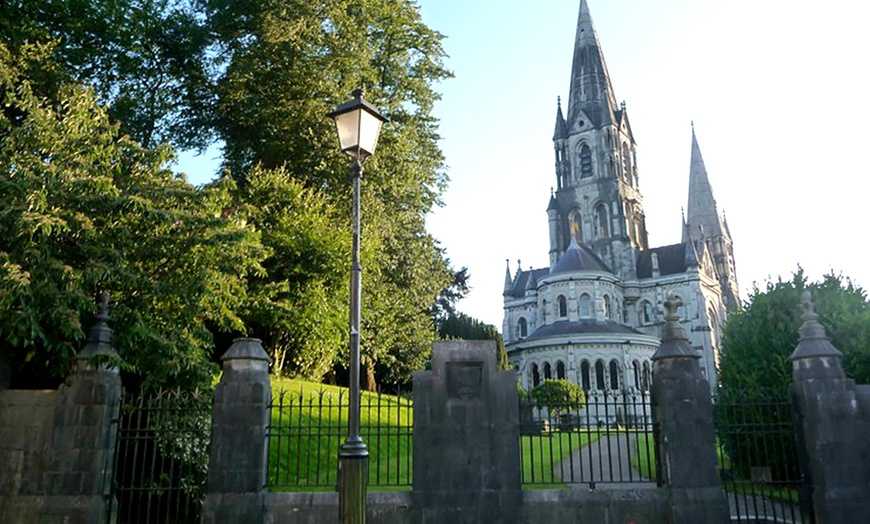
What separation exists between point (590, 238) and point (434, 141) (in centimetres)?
4548

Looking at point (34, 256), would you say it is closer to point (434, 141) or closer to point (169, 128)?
point (169, 128)

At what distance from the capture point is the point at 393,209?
1006 inches

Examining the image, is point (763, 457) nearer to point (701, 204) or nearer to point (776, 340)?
point (776, 340)

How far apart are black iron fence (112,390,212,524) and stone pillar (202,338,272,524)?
25.4 inches

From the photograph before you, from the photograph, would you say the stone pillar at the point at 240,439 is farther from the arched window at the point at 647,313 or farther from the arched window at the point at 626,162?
the arched window at the point at 626,162

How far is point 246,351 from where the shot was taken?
943 centimetres

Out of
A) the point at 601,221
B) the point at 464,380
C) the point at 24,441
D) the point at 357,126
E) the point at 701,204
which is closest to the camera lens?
the point at 357,126

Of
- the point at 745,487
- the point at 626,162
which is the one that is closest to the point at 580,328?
the point at 626,162

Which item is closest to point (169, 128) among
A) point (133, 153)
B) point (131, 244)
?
point (133, 153)

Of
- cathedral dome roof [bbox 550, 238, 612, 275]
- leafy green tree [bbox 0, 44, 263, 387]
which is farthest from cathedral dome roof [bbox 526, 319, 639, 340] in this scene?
leafy green tree [bbox 0, 44, 263, 387]

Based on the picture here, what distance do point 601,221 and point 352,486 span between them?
67283 mm

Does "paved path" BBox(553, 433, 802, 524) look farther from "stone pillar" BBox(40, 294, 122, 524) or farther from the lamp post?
"stone pillar" BBox(40, 294, 122, 524)

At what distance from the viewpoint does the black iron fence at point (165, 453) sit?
950cm

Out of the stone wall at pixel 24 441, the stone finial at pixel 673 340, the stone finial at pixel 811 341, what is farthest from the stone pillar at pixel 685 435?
the stone wall at pixel 24 441
